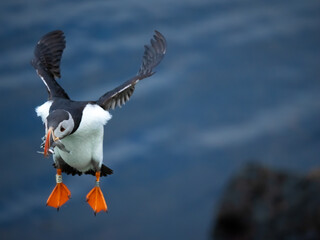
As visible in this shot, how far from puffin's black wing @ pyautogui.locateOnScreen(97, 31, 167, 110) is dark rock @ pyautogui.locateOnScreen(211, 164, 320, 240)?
2.85 meters

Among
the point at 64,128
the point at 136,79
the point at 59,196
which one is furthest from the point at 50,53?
the point at 64,128

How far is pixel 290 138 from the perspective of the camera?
16719mm

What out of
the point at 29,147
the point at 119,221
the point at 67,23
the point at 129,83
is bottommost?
the point at 119,221

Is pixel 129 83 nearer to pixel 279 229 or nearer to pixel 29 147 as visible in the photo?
pixel 279 229

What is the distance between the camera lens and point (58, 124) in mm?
5695

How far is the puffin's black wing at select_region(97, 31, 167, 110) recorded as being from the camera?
21.6ft

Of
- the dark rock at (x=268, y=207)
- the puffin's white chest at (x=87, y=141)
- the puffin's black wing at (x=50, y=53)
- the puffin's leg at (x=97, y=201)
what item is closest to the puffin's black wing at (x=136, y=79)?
the puffin's white chest at (x=87, y=141)

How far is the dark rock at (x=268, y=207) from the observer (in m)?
8.34

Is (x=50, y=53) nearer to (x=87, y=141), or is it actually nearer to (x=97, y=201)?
(x=87, y=141)

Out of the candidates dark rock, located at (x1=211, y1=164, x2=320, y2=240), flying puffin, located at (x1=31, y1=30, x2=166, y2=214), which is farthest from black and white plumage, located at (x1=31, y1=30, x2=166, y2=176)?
dark rock, located at (x1=211, y1=164, x2=320, y2=240)

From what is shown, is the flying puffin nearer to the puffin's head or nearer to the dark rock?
the puffin's head

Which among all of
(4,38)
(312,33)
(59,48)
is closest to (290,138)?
(312,33)

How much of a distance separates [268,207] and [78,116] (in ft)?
12.2

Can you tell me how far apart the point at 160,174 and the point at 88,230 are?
2439mm
